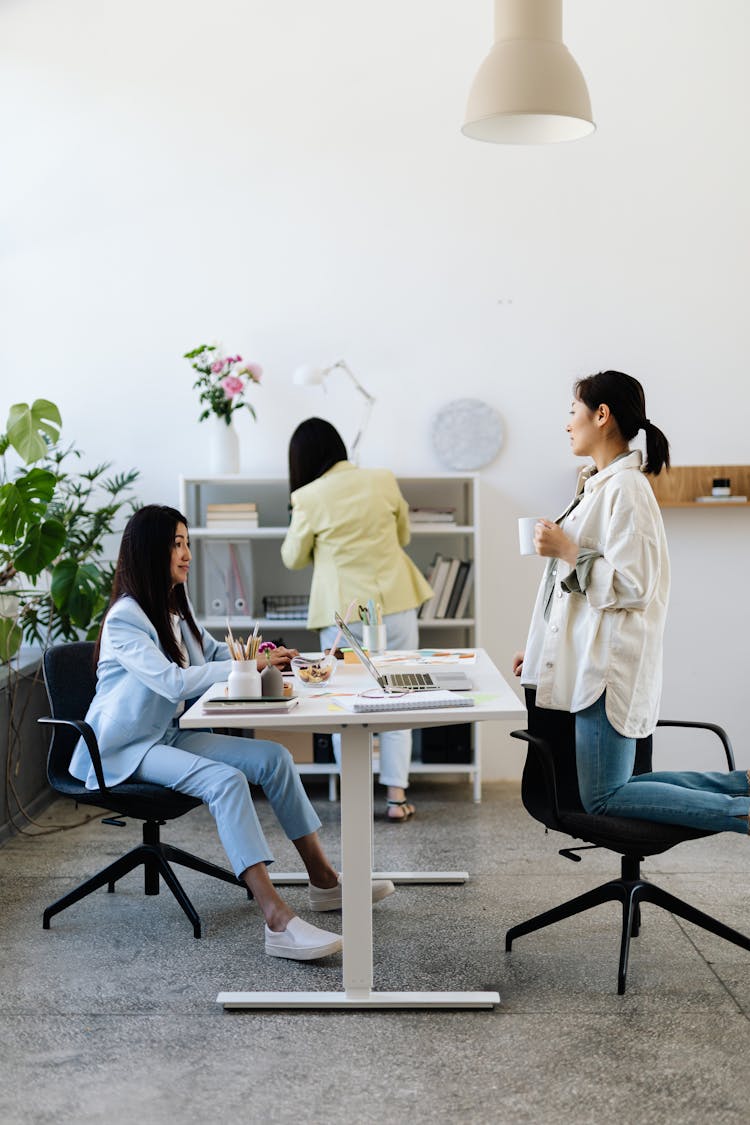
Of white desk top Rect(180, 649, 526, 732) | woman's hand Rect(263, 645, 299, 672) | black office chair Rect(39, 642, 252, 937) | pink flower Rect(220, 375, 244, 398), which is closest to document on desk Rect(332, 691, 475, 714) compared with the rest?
white desk top Rect(180, 649, 526, 732)

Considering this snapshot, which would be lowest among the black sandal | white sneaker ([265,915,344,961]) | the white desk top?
the black sandal

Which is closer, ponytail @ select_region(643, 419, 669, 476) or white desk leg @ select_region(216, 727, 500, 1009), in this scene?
white desk leg @ select_region(216, 727, 500, 1009)

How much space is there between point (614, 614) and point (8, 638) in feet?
8.32

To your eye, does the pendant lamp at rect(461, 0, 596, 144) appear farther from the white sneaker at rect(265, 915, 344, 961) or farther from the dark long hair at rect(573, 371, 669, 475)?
the white sneaker at rect(265, 915, 344, 961)

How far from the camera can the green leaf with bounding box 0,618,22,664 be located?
4.56 meters

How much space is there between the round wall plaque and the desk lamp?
34 centimetres

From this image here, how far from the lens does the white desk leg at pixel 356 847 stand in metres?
3.04

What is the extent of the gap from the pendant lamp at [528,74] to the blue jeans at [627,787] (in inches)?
62.8

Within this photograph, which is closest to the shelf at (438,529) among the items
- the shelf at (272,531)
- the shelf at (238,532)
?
the shelf at (272,531)

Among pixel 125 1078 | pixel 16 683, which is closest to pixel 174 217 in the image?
pixel 16 683

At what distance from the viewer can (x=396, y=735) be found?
5098 millimetres

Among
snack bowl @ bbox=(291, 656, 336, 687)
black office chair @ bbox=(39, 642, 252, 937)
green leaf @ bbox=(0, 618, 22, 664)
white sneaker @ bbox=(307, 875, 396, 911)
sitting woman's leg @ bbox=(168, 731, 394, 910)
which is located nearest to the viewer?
snack bowl @ bbox=(291, 656, 336, 687)

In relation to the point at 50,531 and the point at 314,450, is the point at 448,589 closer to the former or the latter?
the point at 314,450

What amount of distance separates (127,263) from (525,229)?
6.11 ft
